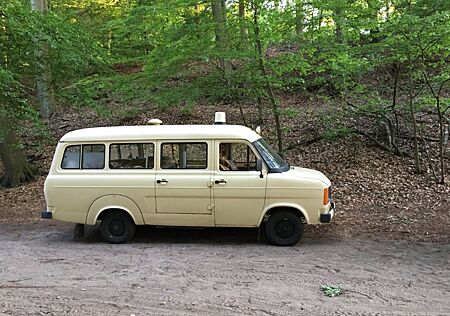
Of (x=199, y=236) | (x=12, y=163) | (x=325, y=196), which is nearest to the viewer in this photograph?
(x=325, y=196)

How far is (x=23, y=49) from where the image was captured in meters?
10.6

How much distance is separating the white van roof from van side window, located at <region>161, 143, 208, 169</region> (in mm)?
160

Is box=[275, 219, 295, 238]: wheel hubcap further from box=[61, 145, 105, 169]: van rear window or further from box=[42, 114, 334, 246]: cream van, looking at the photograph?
box=[61, 145, 105, 169]: van rear window

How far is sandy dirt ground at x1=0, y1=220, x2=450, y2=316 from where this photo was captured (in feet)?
15.3

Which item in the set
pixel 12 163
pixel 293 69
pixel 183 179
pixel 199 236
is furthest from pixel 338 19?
pixel 12 163

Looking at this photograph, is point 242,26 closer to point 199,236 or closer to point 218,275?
point 199,236

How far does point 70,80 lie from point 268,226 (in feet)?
27.4

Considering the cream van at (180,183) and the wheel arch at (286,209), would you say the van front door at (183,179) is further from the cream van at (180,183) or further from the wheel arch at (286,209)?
the wheel arch at (286,209)

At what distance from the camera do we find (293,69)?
9.92 meters

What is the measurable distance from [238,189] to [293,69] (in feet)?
13.6

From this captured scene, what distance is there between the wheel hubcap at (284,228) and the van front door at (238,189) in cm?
39

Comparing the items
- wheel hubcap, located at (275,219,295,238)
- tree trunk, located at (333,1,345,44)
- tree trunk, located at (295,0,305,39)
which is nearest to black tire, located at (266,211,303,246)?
wheel hubcap, located at (275,219,295,238)

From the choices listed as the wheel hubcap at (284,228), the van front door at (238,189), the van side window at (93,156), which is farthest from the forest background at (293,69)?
the van side window at (93,156)

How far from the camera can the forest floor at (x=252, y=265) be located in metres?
4.74
